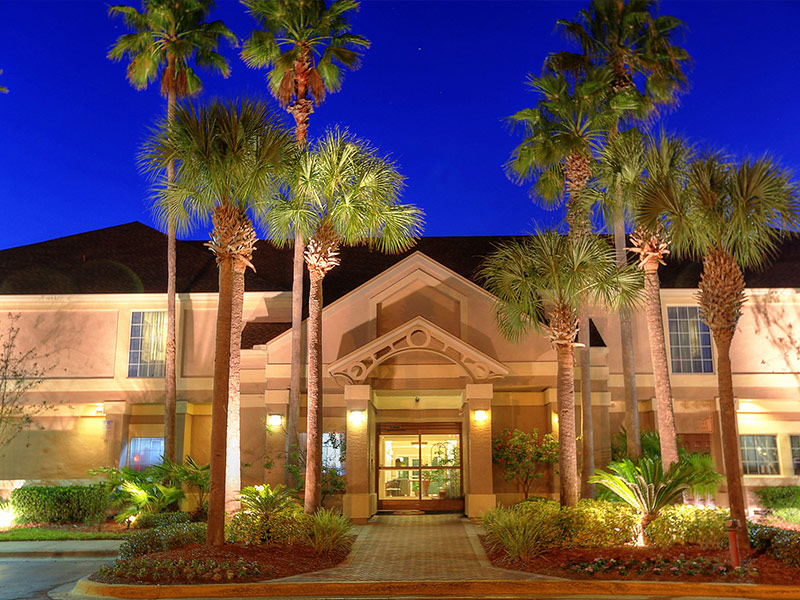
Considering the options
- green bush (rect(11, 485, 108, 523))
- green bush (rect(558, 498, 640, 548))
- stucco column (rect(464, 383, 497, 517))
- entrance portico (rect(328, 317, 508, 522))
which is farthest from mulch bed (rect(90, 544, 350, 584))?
green bush (rect(11, 485, 108, 523))

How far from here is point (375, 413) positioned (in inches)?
914

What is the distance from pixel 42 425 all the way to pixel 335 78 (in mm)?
14863

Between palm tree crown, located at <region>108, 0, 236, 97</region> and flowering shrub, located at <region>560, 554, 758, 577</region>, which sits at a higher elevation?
palm tree crown, located at <region>108, 0, 236, 97</region>

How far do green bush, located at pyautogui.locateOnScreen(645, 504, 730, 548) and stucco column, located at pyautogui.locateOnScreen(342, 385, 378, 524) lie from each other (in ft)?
27.6

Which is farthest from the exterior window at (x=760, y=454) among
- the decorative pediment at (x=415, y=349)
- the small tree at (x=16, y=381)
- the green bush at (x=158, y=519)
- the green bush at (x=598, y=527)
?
the small tree at (x=16, y=381)

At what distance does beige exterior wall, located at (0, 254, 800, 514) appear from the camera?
22.1 m

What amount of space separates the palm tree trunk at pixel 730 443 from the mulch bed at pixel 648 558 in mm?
555

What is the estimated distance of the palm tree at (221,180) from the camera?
43.7 ft

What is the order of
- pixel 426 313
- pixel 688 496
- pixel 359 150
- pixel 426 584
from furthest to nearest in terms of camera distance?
pixel 426 313 → pixel 688 496 → pixel 359 150 → pixel 426 584

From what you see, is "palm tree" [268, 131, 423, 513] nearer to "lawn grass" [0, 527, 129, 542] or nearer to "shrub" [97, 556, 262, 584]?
"shrub" [97, 556, 262, 584]

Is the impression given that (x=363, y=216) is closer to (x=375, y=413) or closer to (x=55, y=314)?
(x=375, y=413)

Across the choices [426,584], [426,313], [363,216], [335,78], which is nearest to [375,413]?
[426,313]

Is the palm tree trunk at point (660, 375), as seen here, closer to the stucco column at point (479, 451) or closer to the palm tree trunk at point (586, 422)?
the palm tree trunk at point (586, 422)

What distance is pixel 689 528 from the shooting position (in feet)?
43.8
